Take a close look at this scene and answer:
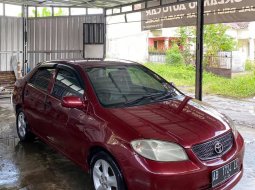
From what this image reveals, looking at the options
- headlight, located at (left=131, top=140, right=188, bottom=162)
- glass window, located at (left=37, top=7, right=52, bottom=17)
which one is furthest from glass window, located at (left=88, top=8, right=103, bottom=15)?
headlight, located at (left=131, top=140, right=188, bottom=162)

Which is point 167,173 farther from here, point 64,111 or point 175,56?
point 175,56

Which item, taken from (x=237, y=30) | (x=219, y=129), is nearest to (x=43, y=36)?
(x=219, y=129)

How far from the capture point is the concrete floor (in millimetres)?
3742

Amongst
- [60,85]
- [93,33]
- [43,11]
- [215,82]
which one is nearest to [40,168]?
[60,85]

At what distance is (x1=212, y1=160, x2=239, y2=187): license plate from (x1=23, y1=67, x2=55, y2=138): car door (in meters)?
2.21

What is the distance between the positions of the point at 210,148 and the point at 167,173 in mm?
499

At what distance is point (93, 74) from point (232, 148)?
1.71m

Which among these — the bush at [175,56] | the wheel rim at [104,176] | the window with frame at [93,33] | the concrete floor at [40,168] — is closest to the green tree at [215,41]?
the bush at [175,56]

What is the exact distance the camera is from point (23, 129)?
5285mm

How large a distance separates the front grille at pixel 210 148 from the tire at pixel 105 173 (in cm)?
70

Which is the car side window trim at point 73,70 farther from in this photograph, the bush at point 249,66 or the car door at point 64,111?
the bush at point 249,66

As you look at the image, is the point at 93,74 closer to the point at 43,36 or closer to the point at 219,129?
the point at 219,129

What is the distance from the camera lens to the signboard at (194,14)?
7.75m

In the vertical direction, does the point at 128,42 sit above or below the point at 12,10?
below
